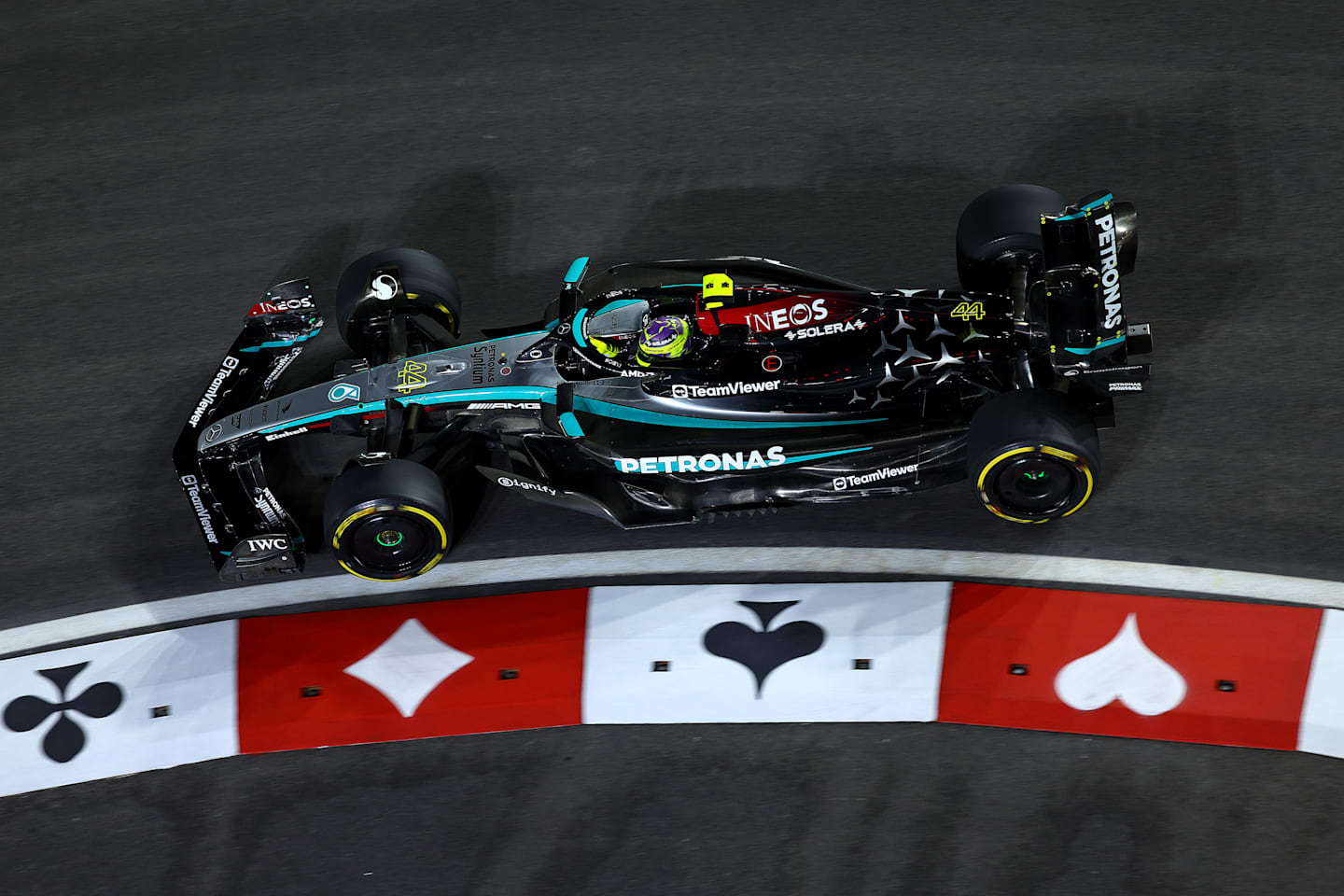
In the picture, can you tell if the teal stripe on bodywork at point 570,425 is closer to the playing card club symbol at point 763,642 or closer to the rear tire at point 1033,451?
the playing card club symbol at point 763,642

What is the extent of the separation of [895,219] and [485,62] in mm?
3150

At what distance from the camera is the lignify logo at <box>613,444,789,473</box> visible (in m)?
6.11

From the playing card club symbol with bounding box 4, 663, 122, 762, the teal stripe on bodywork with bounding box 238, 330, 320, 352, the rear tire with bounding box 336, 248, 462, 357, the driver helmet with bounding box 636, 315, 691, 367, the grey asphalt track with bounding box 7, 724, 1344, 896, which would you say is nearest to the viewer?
the grey asphalt track with bounding box 7, 724, 1344, 896

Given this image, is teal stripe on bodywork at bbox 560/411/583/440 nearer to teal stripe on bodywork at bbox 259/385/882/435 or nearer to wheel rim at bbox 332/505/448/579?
teal stripe on bodywork at bbox 259/385/882/435

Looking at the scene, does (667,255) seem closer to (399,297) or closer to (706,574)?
(399,297)

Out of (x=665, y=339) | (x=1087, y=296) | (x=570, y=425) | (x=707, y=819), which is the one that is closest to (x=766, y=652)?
(x=707, y=819)

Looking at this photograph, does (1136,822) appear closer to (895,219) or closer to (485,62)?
(895,219)

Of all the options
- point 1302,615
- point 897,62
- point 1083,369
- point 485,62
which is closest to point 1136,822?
point 1302,615

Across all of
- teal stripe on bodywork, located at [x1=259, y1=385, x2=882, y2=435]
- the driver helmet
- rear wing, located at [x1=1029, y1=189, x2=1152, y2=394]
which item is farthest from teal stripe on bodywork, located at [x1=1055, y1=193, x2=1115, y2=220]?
the driver helmet

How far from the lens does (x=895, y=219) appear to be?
7.67m

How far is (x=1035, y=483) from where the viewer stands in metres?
5.87

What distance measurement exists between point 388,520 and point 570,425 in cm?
99

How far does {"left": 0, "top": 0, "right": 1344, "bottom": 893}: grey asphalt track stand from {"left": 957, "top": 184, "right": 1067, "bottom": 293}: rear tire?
39.3 inches

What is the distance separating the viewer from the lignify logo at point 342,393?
638cm
